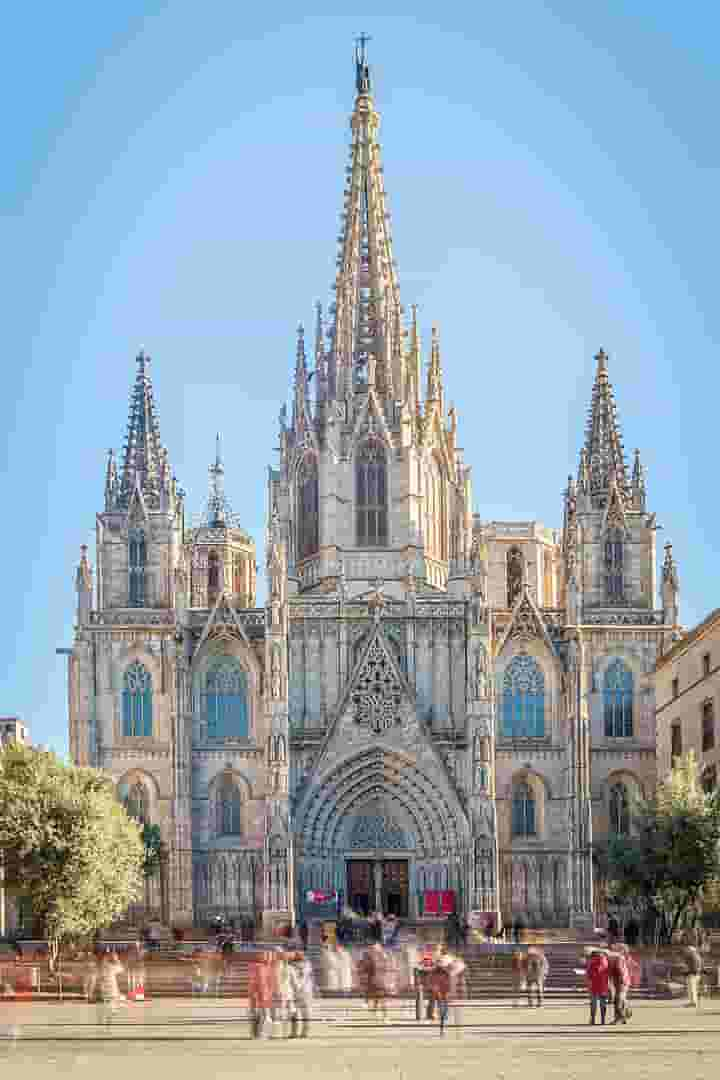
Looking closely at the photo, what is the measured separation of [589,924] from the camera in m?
104

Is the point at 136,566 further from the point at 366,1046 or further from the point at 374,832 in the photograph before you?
the point at 366,1046

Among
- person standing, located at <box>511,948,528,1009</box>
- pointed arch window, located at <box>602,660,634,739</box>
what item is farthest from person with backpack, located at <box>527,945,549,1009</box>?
pointed arch window, located at <box>602,660,634,739</box>

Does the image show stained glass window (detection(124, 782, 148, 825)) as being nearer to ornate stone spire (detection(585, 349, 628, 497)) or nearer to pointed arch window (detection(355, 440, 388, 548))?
pointed arch window (detection(355, 440, 388, 548))

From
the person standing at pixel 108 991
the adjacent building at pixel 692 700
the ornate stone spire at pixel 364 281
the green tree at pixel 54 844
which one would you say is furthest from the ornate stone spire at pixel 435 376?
the person standing at pixel 108 991

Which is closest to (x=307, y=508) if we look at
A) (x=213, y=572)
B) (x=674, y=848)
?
(x=674, y=848)

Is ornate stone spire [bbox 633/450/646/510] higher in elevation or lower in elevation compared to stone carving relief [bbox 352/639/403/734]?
higher

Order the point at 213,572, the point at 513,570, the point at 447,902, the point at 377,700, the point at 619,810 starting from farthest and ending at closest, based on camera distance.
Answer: the point at 213,572, the point at 513,570, the point at 619,810, the point at 377,700, the point at 447,902

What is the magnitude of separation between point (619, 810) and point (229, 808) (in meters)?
16.9

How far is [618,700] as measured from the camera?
109m

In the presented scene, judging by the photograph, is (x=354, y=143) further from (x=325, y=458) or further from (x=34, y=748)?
(x=34, y=748)

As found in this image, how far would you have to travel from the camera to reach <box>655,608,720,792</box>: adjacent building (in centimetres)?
9519

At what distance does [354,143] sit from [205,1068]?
253 feet

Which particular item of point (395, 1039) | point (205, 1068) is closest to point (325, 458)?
point (395, 1039)

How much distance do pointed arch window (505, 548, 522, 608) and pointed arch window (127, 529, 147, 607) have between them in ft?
Result: 79.1
